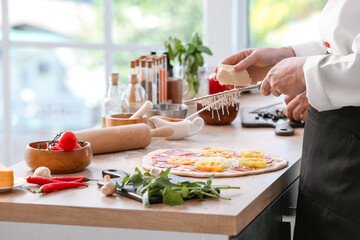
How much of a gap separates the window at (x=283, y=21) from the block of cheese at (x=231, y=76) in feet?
7.40

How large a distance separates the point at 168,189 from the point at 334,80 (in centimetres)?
46

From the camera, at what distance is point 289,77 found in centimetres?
149

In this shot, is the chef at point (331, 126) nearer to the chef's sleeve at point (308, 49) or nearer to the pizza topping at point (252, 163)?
the pizza topping at point (252, 163)

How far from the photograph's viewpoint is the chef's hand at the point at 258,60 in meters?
1.87

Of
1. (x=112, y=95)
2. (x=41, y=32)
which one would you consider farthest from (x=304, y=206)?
(x=41, y=32)

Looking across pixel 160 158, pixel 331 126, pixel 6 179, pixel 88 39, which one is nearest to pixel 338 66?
pixel 331 126

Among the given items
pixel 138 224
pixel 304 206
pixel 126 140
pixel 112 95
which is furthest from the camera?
pixel 112 95

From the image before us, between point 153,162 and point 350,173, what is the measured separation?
544mm

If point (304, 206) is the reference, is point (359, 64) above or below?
above

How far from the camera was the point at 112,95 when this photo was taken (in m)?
2.21

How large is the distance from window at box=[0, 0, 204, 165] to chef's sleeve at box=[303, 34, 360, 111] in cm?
278

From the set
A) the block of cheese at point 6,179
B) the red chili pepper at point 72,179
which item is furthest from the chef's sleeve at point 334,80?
the block of cheese at point 6,179

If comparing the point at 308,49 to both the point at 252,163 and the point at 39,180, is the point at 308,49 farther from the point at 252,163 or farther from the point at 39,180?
the point at 39,180

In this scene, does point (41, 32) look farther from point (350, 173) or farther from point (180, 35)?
point (350, 173)
